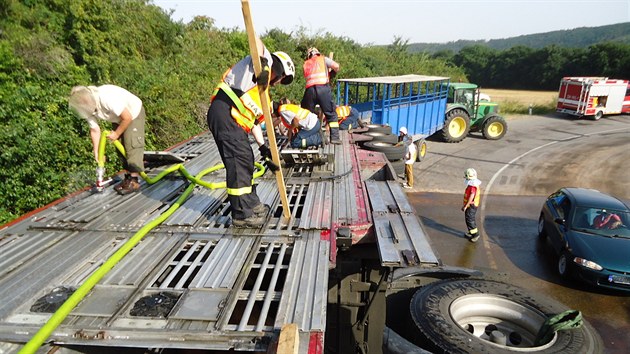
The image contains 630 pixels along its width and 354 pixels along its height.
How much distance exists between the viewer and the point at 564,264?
6133mm

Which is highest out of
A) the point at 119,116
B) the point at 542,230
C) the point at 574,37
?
the point at 574,37

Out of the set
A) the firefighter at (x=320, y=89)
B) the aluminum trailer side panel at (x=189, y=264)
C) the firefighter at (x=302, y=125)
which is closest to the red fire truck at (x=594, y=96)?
the firefighter at (x=320, y=89)

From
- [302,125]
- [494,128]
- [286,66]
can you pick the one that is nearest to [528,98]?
[494,128]

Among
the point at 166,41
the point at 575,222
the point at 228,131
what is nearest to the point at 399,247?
the point at 228,131

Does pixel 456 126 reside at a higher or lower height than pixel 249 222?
lower

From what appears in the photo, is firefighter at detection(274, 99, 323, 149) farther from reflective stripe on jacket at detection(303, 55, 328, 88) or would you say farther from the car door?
the car door

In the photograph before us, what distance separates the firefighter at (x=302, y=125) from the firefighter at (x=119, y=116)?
87.2 inches

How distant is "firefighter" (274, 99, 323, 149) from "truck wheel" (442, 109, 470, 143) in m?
11.5

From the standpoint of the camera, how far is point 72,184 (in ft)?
21.2

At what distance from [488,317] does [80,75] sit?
9.75 m

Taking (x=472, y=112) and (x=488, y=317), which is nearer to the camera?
(x=488, y=317)

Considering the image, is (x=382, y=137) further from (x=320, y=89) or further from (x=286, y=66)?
(x=286, y=66)

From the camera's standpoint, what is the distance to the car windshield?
607cm

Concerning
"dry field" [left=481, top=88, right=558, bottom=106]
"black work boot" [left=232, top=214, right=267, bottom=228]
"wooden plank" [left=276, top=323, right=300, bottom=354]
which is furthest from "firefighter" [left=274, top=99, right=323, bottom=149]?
"dry field" [left=481, top=88, right=558, bottom=106]
